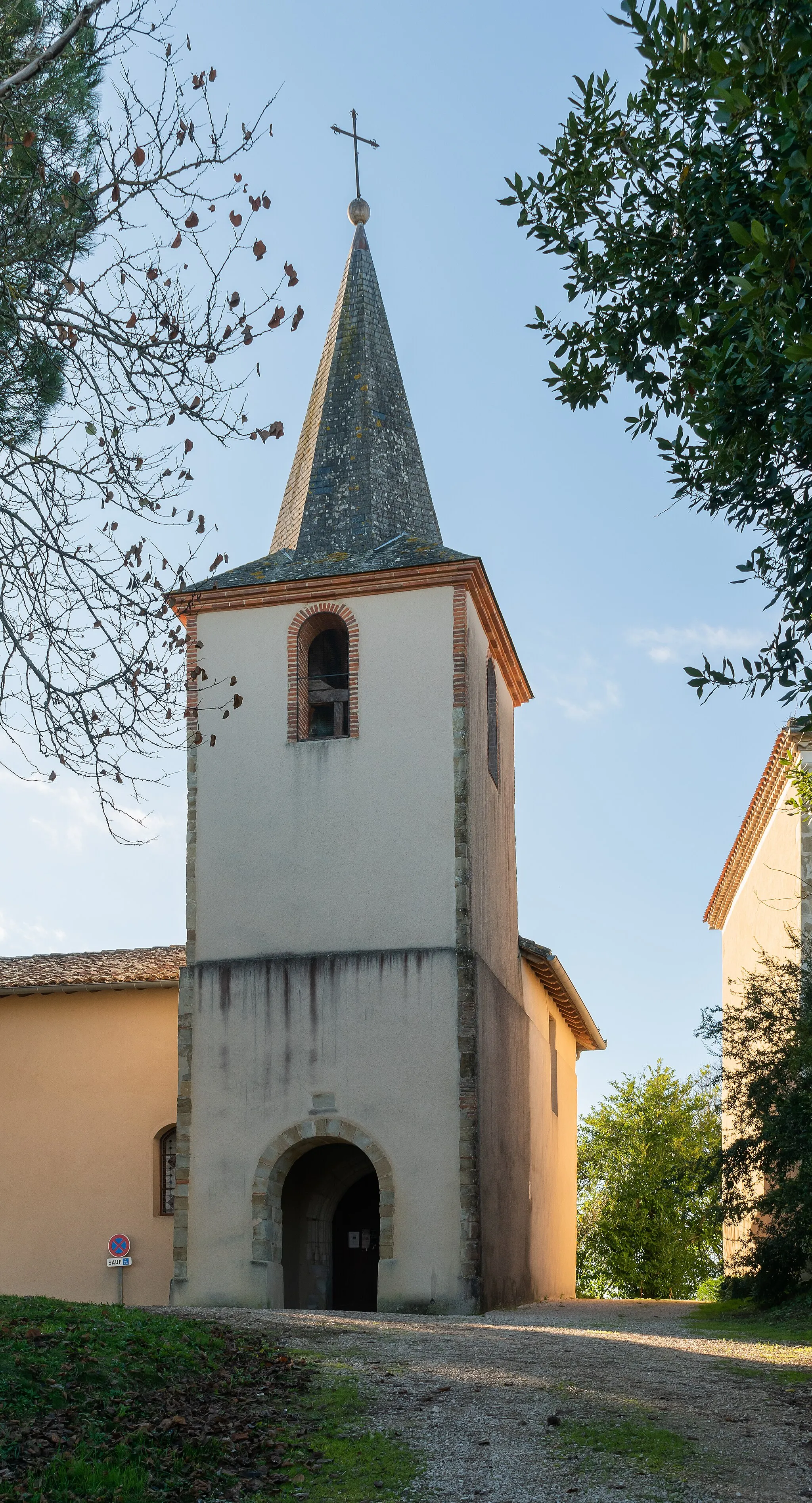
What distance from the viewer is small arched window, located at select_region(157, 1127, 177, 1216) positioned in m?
19.1

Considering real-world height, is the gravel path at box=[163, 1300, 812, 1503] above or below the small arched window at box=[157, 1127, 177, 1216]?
below

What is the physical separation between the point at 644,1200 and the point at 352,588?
2350cm

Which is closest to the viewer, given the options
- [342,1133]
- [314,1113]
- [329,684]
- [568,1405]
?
[568,1405]

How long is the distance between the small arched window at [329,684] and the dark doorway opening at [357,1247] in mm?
5643

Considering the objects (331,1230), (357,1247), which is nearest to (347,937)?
(331,1230)

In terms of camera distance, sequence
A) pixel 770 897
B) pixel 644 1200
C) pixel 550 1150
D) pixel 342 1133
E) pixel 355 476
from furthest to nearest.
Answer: pixel 644 1200, pixel 550 1150, pixel 770 897, pixel 355 476, pixel 342 1133

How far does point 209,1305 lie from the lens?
1633cm

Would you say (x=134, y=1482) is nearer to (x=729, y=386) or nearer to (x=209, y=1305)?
(x=729, y=386)

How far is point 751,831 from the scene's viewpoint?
75.4 feet

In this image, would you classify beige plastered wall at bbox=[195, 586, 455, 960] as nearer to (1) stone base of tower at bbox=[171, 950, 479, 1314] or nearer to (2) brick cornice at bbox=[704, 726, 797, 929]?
(1) stone base of tower at bbox=[171, 950, 479, 1314]

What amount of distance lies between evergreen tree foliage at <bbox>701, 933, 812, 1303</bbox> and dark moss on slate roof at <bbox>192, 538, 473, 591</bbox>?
20.7ft

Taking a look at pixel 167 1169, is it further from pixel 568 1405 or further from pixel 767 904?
pixel 568 1405

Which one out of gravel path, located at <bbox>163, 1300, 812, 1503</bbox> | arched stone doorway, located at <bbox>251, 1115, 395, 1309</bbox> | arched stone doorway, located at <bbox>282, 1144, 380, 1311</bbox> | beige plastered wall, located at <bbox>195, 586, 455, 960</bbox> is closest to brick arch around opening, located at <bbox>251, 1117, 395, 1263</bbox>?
arched stone doorway, located at <bbox>251, 1115, 395, 1309</bbox>

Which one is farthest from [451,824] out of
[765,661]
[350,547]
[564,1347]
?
[765,661]
